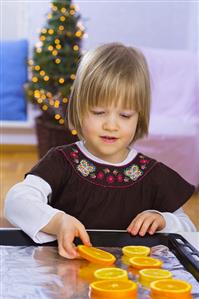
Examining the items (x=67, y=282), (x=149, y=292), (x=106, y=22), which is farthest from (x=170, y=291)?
(x=106, y=22)

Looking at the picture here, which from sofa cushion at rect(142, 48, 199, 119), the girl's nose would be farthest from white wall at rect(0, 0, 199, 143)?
the girl's nose

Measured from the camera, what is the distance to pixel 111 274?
37.3 inches

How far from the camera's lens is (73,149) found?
1.43m

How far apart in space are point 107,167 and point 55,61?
317 cm

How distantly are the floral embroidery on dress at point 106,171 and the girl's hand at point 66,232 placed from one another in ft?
0.80

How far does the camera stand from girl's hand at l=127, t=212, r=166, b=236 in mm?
1167

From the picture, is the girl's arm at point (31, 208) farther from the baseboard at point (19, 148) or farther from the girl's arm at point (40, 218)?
the baseboard at point (19, 148)

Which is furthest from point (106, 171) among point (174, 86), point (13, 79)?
point (13, 79)

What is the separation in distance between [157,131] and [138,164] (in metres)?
2.60

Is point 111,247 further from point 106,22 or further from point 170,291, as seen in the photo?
point 106,22

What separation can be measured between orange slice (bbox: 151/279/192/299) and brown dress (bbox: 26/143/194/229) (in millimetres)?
460

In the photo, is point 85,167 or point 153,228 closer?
point 153,228

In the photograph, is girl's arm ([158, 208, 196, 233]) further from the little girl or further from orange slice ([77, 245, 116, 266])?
orange slice ([77, 245, 116, 266])

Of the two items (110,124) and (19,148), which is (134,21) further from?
(110,124)
